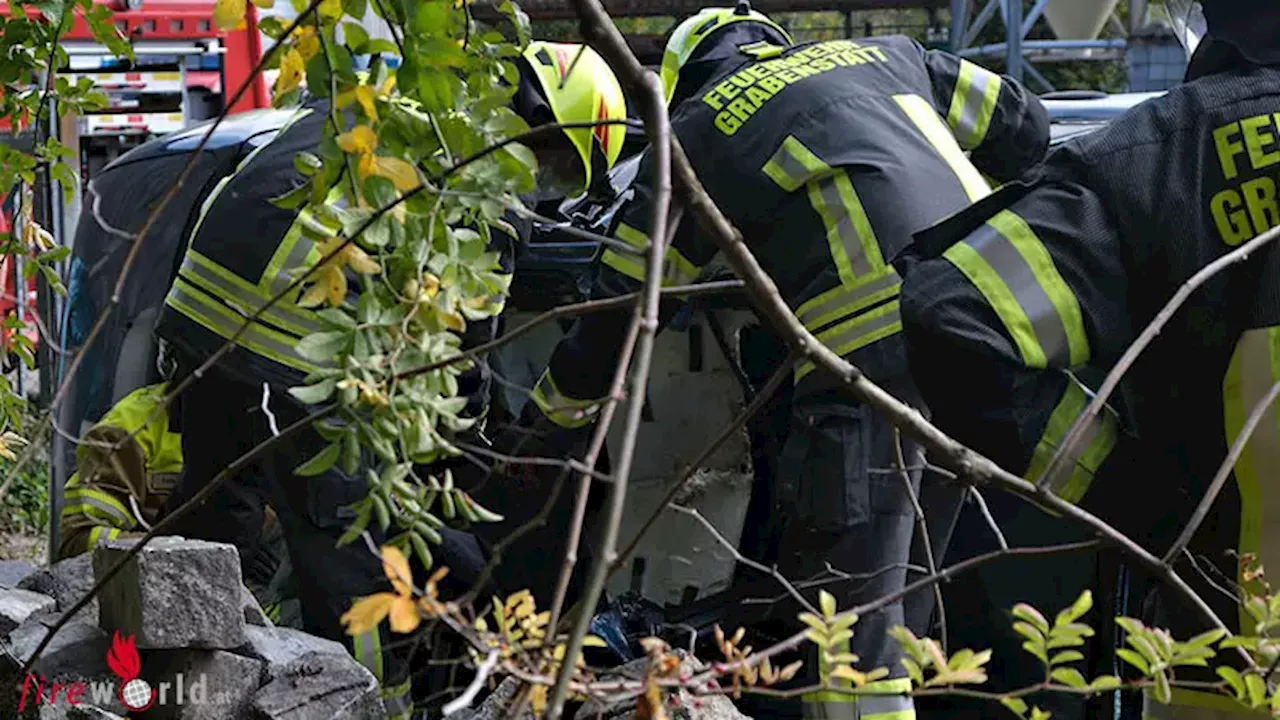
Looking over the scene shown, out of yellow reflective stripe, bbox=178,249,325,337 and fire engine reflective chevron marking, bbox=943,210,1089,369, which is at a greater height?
fire engine reflective chevron marking, bbox=943,210,1089,369

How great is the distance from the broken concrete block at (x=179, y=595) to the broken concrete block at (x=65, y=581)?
0.53 meters

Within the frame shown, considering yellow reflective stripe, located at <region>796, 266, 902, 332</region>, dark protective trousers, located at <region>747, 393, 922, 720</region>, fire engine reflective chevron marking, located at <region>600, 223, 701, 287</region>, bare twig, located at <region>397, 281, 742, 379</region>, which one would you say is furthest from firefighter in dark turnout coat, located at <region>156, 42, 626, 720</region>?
bare twig, located at <region>397, 281, 742, 379</region>

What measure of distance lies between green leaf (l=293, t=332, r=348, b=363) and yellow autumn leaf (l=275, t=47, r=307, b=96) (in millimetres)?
316

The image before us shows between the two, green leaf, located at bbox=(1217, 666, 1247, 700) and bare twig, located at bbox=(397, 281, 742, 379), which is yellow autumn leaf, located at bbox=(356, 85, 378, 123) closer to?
bare twig, located at bbox=(397, 281, 742, 379)

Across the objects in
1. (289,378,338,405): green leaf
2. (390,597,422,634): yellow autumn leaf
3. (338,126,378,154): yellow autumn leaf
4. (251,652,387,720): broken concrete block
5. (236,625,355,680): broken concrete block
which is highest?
(338,126,378,154): yellow autumn leaf

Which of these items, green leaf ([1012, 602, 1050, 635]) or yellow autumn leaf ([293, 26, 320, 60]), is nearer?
green leaf ([1012, 602, 1050, 635])

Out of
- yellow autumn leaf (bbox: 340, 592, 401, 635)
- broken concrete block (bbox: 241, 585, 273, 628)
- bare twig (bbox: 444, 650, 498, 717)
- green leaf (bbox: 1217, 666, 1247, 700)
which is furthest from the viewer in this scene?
broken concrete block (bbox: 241, 585, 273, 628)

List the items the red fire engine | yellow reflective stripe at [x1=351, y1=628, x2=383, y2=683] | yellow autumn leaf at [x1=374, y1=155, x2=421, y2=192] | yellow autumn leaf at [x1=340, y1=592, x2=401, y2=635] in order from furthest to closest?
the red fire engine, yellow reflective stripe at [x1=351, y1=628, x2=383, y2=683], yellow autumn leaf at [x1=374, y1=155, x2=421, y2=192], yellow autumn leaf at [x1=340, y1=592, x2=401, y2=635]

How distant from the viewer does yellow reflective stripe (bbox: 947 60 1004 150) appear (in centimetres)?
370

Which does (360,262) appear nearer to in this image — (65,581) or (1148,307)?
(1148,307)

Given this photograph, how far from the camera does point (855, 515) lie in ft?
10.8

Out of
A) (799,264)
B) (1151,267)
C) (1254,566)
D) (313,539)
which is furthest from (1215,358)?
(313,539)

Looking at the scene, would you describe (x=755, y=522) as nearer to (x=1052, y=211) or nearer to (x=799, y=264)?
(x=799, y=264)

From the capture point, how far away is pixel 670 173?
130cm
